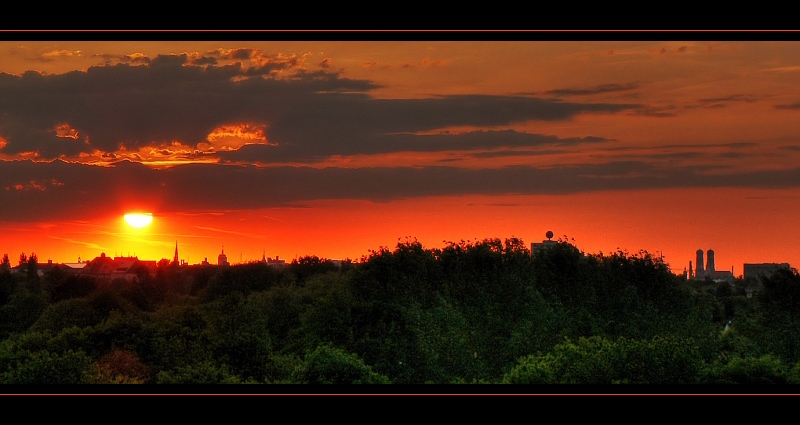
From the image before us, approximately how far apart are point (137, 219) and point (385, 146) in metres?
3.65

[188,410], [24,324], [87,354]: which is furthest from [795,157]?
[24,324]

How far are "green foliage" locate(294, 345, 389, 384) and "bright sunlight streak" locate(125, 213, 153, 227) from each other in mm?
3370

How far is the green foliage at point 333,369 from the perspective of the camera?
→ 12125 mm

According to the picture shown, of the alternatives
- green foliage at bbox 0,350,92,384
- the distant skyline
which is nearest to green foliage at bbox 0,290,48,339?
green foliage at bbox 0,350,92,384

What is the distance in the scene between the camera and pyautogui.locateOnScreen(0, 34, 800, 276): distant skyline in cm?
984

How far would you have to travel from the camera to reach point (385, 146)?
10828 millimetres

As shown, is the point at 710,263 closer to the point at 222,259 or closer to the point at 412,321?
the point at 412,321

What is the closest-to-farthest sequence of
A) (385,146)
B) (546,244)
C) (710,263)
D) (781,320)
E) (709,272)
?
(710,263) < (385,146) < (709,272) < (546,244) < (781,320)

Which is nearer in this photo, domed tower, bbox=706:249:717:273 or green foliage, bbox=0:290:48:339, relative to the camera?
domed tower, bbox=706:249:717:273

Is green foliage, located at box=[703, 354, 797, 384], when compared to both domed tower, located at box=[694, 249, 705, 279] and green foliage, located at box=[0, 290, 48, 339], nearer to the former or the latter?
domed tower, located at box=[694, 249, 705, 279]

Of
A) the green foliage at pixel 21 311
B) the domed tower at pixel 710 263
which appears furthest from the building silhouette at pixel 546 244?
the green foliage at pixel 21 311

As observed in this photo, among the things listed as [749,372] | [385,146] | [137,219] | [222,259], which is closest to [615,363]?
[749,372]
